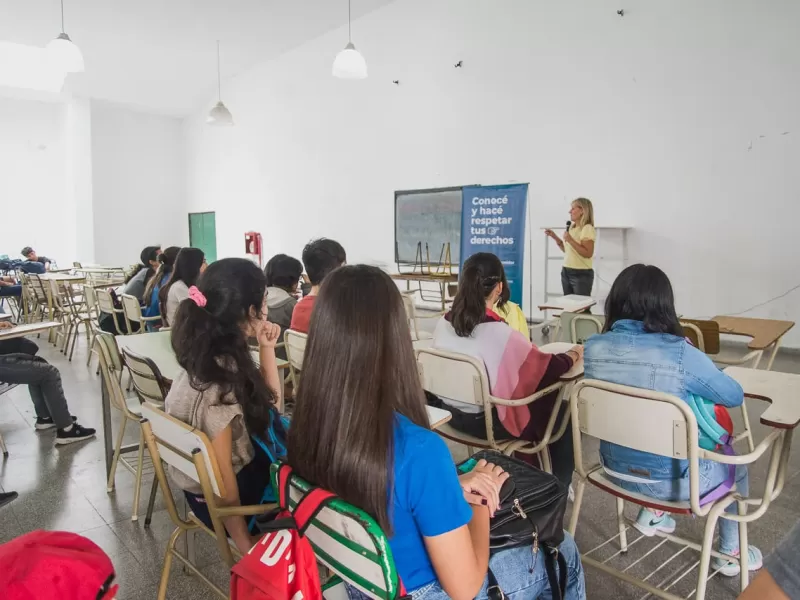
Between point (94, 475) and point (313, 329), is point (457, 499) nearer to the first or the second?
point (313, 329)

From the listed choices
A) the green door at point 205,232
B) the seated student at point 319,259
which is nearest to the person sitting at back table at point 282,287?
the seated student at point 319,259

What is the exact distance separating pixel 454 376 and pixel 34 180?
12.2 metres

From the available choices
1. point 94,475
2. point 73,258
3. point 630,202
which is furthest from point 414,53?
point 73,258

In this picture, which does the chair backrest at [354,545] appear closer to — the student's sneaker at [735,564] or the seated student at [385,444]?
the seated student at [385,444]

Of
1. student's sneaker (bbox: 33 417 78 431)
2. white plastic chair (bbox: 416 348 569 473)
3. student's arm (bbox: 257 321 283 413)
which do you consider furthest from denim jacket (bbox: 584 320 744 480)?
student's sneaker (bbox: 33 417 78 431)

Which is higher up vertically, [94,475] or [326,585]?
[326,585]

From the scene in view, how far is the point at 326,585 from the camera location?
47.6 inches

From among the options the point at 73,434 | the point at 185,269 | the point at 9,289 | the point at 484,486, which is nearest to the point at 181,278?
the point at 185,269

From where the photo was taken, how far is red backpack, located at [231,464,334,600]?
34.5 inches

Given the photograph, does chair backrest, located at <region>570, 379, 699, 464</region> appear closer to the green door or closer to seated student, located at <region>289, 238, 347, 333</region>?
seated student, located at <region>289, 238, 347, 333</region>

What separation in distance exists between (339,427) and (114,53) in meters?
10.1

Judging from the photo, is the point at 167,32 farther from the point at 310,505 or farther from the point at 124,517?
the point at 310,505

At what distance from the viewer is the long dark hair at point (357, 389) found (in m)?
0.98

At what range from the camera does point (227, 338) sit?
5.32 feet
